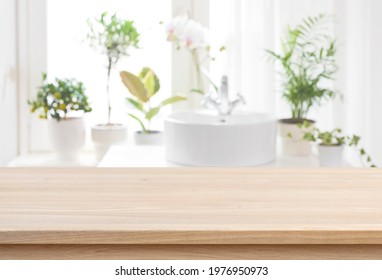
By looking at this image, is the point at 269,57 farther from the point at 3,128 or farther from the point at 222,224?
the point at 222,224

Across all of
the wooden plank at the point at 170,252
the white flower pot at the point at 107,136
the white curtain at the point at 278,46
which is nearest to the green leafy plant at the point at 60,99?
the white flower pot at the point at 107,136

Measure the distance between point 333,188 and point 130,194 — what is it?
0.70 ft

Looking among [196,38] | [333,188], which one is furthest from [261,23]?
[333,188]

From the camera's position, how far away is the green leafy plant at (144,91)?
9.78 ft

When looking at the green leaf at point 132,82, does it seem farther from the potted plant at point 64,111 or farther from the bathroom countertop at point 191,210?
the bathroom countertop at point 191,210

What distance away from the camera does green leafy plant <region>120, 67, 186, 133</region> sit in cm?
298

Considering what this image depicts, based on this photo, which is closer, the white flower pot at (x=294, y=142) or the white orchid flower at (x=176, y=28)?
A: the white flower pot at (x=294, y=142)

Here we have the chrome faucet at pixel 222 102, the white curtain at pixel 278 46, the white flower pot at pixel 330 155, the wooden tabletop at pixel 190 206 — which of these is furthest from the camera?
the white curtain at pixel 278 46

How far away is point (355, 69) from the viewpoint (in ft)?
10.2

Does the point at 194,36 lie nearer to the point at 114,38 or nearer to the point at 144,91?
the point at 144,91

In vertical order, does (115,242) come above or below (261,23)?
below

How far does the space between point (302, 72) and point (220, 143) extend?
874 millimetres

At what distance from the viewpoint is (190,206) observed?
61cm

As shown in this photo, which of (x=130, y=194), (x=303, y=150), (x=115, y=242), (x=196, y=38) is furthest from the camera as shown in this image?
(x=196, y=38)
